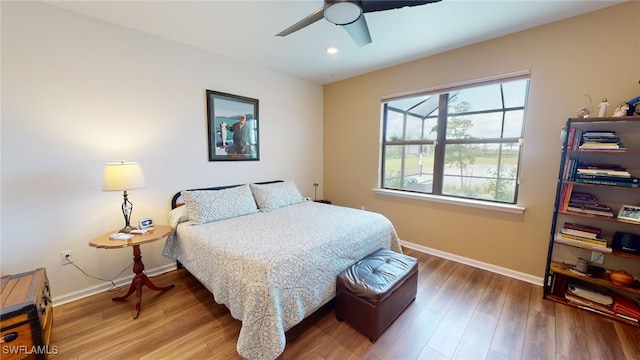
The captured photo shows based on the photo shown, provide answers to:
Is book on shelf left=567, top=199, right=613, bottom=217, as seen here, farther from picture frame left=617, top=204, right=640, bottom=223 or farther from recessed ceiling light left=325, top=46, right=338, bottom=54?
recessed ceiling light left=325, top=46, right=338, bottom=54

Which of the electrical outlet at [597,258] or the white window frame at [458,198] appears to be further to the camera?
the white window frame at [458,198]

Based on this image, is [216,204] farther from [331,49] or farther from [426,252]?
[426,252]

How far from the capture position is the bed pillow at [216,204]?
2.42 m

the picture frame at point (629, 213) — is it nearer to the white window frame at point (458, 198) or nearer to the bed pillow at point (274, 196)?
the white window frame at point (458, 198)

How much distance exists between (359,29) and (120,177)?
2267mm

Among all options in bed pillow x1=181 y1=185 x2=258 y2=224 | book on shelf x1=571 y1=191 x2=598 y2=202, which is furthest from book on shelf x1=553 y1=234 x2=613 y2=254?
bed pillow x1=181 y1=185 x2=258 y2=224

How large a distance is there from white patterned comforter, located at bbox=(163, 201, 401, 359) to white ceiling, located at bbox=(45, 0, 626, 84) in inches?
73.8

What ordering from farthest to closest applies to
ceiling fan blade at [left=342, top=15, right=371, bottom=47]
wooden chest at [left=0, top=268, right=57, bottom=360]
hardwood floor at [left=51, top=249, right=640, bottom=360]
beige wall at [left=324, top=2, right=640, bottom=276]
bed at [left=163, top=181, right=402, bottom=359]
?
1. beige wall at [left=324, top=2, right=640, bottom=276]
2. ceiling fan blade at [left=342, top=15, right=371, bottom=47]
3. hardwood floor at [left=51, top=249, right=640, bottom=360]
4. bed at [left=163, top=181, right=402, bottom=359]
5. wooden chest at [left=0, top=268, right=57, bottom=360]

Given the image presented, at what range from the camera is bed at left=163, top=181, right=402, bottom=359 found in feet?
4.79

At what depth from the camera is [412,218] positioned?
3.34m

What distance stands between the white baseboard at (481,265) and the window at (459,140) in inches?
29.2

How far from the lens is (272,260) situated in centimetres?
158

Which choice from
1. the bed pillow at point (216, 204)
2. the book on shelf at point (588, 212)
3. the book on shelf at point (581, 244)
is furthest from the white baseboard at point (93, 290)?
the book on shelf at point (588, 212)

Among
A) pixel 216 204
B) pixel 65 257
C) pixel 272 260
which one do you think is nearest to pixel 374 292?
pixel 272 260
